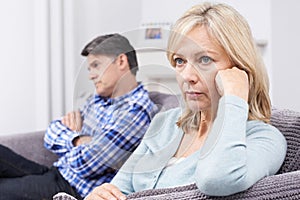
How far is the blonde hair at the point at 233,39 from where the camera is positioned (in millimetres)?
1073

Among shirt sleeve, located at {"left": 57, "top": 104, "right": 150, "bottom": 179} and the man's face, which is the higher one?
the man's face

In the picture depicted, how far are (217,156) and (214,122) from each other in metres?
0.13

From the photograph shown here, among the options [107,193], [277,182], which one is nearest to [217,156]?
[277,182]

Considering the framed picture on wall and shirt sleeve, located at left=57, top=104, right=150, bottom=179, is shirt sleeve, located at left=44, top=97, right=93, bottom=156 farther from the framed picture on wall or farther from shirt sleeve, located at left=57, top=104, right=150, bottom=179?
the framed picture on wall

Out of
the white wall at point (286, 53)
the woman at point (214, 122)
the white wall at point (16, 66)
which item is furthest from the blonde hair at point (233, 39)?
the white wall at point (16, 66)

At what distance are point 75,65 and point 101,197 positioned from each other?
5.73 feet

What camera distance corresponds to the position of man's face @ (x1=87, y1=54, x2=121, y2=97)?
1.36 meters

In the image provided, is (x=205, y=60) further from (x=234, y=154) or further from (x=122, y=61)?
(x=122, y=61)

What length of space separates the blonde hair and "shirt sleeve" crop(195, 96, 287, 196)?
10cm

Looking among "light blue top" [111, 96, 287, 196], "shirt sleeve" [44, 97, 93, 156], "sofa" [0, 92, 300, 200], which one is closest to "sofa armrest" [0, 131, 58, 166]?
"shirt sleeve" [44, 97, 93, 156]

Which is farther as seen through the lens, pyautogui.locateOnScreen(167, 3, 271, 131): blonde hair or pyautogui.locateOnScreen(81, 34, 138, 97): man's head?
pyautogui.locateOnScreen(81, 34, 138, 97): man's head

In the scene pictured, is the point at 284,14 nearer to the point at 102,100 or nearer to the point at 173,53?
the point at 102,100

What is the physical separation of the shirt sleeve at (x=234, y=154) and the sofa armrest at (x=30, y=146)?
1.17 m

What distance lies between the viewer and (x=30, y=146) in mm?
2051
